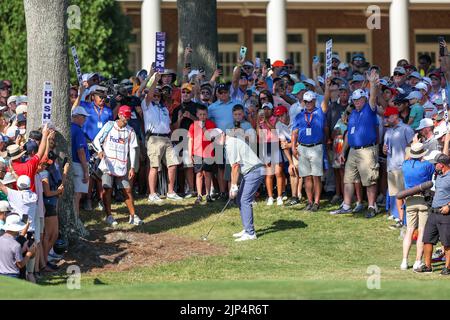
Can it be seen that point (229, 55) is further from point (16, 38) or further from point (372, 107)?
point (372, 107)

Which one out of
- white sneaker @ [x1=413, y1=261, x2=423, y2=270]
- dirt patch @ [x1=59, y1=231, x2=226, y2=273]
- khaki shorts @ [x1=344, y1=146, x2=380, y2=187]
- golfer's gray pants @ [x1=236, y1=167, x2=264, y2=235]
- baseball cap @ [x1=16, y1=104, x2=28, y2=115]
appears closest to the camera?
white sneaker @ [x1=413, y1=261, x2=423, y2=270]

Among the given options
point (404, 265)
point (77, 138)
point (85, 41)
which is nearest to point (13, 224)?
point (77, 138)

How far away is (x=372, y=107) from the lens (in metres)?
19.2

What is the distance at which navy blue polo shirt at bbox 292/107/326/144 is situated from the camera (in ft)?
64.2

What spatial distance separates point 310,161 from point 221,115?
1.81 m

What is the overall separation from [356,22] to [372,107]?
64.3 feet

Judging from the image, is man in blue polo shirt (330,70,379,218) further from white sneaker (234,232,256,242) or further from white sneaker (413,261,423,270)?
white sneaker (413,261,423,270)

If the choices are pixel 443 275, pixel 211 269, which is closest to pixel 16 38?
pixel 211 269

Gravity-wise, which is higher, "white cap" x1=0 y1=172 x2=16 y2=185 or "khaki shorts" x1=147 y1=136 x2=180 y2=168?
"khaki shorts" x1=147 y1=136 x2=180 y2=168

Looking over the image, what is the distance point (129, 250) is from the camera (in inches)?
666

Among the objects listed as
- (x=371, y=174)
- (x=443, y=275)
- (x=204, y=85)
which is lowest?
(x=443, y=275)

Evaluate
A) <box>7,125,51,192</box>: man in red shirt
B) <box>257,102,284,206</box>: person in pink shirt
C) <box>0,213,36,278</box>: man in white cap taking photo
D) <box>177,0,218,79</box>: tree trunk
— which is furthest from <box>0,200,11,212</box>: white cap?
<box>177,0,218,79</box>: tree trunk

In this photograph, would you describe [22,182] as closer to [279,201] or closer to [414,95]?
[279,201]

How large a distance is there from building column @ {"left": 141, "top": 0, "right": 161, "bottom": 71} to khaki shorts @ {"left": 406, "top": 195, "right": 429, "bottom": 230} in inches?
688
